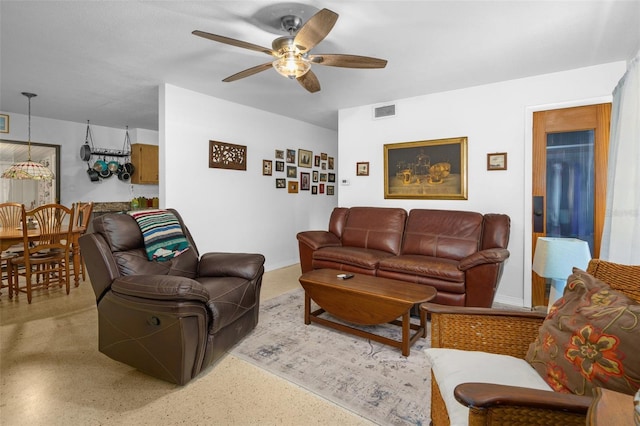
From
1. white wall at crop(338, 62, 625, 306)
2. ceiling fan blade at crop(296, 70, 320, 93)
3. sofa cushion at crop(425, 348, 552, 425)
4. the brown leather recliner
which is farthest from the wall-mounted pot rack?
sofa cushion at crop(425, 348, 552, 425)

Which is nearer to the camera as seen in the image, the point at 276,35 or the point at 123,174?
the point at 276,35

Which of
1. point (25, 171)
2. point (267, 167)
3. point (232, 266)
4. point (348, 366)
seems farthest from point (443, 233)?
point (25, 171)

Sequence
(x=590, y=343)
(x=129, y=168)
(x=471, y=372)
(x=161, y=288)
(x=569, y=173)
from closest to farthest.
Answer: (x=590, y=343) → (x=471, y=372) → (x=161, y=288) → (x=569, y=173) → (x=129, y=168)

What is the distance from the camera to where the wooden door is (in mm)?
3111

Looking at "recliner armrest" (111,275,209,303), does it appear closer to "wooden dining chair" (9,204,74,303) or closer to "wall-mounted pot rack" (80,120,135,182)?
"wooden dining chair" (9,204,74,303)

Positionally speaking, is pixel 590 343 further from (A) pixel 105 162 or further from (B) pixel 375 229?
(A) pixel 105 162

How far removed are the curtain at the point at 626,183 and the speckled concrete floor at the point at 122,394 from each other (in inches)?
79.5

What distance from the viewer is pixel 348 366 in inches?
86.0

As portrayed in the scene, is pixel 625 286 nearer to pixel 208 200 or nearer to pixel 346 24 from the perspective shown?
pixel 346 24

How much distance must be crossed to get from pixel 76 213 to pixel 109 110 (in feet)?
5.40

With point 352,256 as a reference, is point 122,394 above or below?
below

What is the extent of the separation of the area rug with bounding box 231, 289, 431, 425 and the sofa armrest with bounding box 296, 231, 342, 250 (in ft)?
3.59

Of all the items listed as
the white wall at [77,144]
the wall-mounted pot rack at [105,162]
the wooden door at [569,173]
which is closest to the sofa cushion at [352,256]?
the wooden door at [569,173]

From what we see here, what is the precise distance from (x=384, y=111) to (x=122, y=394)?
13.4ft
